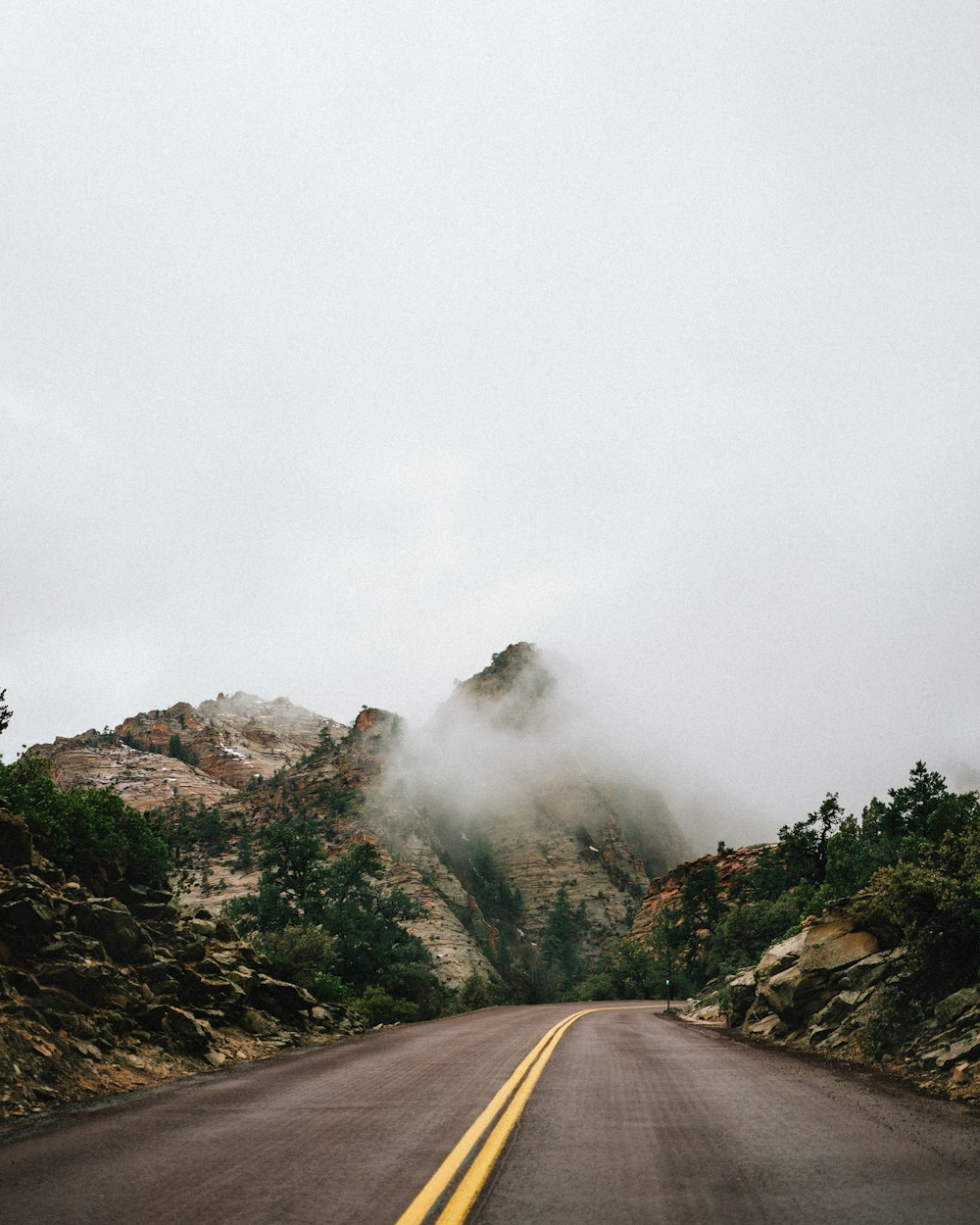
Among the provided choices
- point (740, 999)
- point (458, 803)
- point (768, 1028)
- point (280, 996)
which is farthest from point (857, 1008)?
point (458, 803)

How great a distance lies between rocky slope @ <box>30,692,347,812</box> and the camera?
99.9 metres

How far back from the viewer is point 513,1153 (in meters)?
5.78

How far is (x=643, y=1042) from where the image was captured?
15344 mm

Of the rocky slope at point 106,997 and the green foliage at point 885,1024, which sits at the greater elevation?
the rocky slope at point 106,997

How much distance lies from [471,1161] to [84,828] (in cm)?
1547

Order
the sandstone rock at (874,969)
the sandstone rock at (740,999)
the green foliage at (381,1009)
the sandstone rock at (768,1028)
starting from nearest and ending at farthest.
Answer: the sandstone rock at (874,969)
the sandstone rock at (768,1028)
the sandstone rock at (740,999)
the green foliage at (381,1009)

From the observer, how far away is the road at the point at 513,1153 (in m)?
4.55

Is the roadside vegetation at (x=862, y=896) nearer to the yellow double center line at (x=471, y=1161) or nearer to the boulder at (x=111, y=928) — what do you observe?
the yellow double center line at (x=471, y=1161)

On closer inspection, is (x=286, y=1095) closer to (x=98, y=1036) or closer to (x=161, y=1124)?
(x=161, y=1124)

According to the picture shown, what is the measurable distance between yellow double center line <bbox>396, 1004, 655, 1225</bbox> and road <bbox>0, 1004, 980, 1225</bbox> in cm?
3

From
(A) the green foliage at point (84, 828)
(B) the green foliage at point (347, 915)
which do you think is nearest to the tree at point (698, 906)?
(B) the green foliage at point (347, 915)

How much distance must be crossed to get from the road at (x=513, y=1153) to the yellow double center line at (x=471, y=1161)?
27 millimetres

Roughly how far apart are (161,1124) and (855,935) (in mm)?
13538

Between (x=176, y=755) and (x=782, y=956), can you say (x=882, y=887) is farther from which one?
(x=176, y=755)
